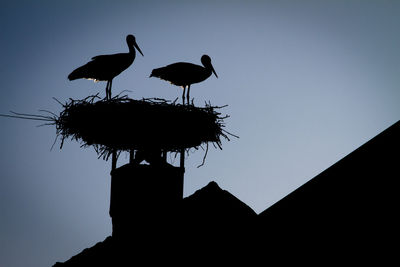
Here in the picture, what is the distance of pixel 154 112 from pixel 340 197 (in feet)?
19.3

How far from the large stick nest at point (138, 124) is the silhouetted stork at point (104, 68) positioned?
1687 millimetres

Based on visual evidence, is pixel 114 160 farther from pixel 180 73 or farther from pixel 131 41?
pixel 131 41

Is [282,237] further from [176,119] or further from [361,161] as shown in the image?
[176,119]

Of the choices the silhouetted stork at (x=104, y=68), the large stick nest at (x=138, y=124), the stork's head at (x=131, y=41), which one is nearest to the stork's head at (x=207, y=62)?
the stork's head at (x=131, y=41)

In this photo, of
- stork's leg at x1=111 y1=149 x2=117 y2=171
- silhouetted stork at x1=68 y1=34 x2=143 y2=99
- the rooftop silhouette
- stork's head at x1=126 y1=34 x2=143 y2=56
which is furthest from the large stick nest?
the rooftop silhouette

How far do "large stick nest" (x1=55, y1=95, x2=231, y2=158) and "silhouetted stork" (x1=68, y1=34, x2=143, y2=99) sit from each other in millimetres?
1687

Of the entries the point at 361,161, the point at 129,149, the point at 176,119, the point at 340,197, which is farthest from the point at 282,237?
the point at 129,149

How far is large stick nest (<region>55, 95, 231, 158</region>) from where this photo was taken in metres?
7.66

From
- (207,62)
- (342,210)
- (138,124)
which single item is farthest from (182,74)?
(342,210)

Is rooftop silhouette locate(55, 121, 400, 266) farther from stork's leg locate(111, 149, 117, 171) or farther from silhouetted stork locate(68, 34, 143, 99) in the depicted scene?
silhouetted stork locate(68, 34, 143, 99)

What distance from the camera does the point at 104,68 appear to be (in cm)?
988

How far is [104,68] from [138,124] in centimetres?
259

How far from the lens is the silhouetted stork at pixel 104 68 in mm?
9867

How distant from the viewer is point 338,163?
195cm
